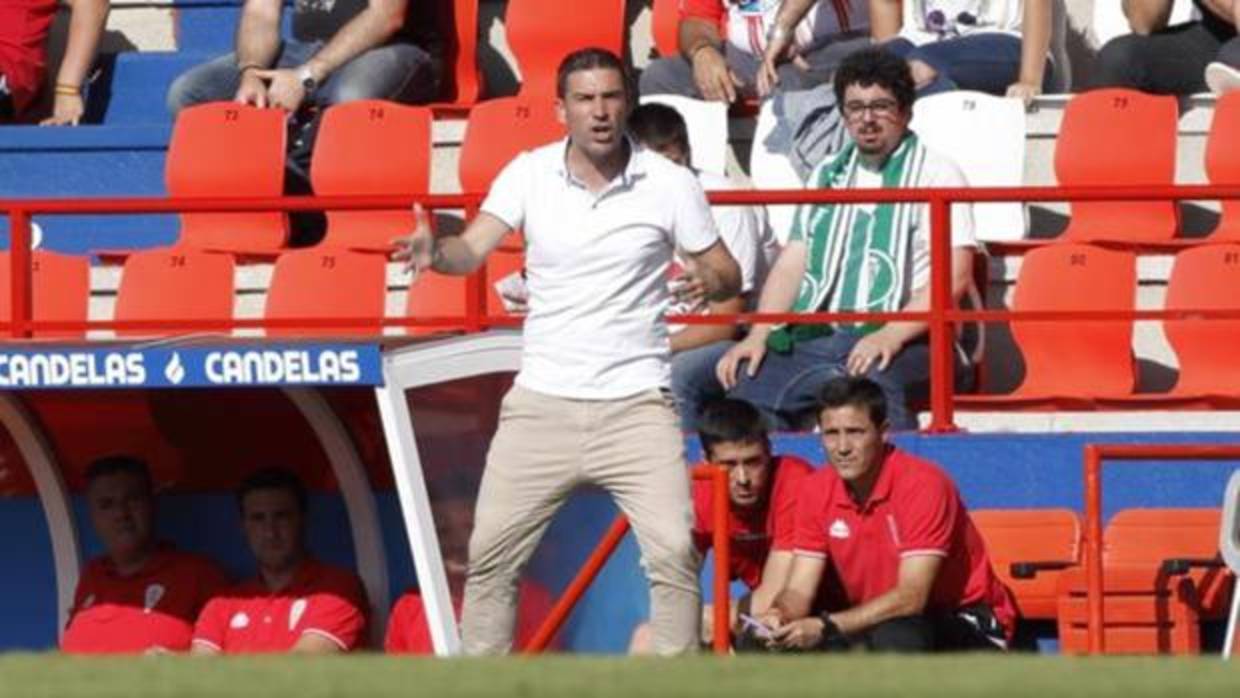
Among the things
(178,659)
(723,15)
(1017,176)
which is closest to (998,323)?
(1017,176)

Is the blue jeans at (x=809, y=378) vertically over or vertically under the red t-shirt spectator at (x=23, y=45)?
under

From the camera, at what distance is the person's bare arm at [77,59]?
16.2 meters

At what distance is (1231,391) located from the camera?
13203mm

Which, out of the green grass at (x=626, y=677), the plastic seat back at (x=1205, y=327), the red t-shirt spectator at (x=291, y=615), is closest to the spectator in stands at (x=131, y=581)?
the red t-shirt spectator at (x=291, y=615)

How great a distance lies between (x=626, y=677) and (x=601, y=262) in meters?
3.63

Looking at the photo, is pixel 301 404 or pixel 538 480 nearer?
pixel 538 480

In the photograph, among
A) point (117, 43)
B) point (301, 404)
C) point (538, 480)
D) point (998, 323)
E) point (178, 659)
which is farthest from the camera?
point (117, 43)

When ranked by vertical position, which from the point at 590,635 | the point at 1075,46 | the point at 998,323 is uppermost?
the point at 1075,46

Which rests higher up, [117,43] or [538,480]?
[117,43]

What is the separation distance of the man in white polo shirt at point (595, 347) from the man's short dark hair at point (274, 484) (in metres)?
1.87

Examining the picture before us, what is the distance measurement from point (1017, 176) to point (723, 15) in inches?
69.4

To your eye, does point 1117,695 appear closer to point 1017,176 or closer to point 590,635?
point 590,635

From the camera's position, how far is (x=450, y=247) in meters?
10.3

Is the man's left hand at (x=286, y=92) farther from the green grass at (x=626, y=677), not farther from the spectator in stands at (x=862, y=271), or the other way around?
the green grass at (x=626, y=677)
